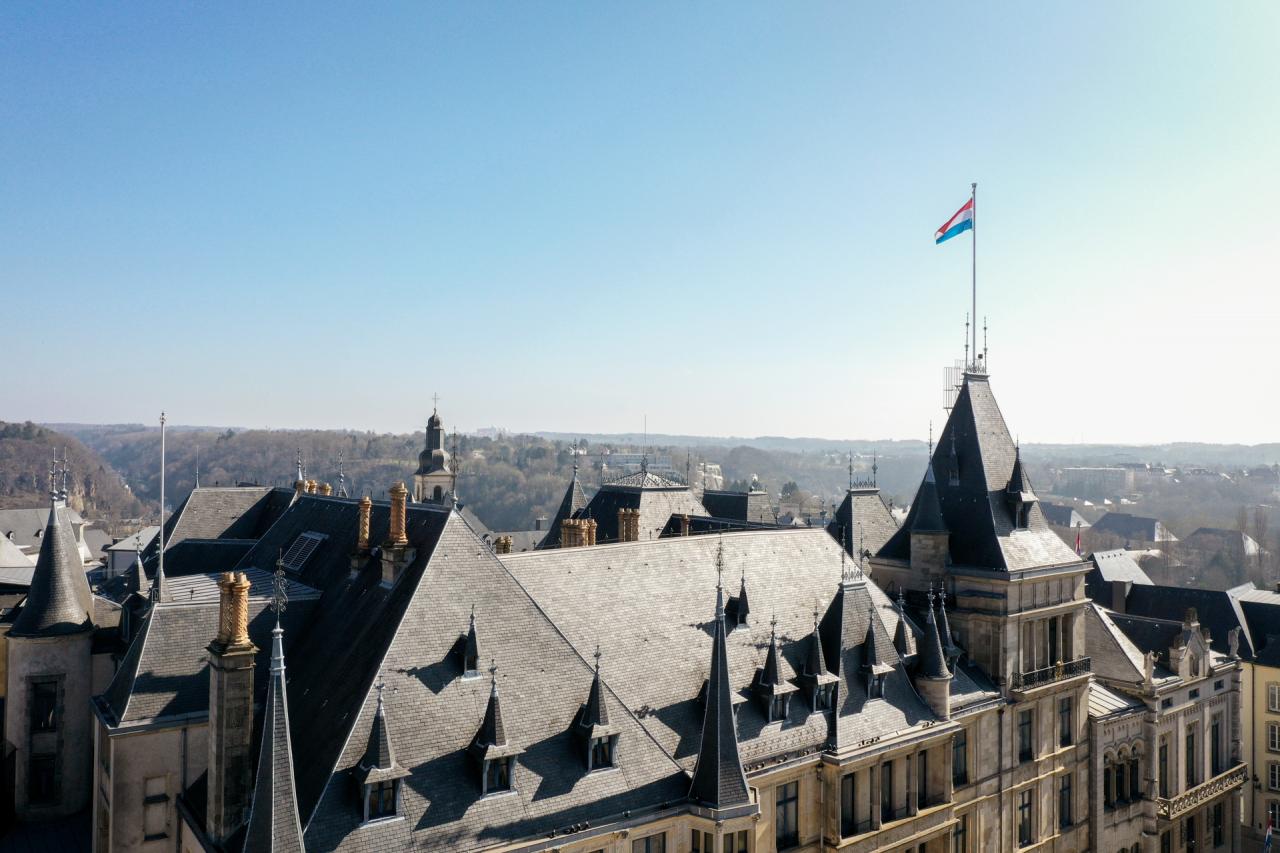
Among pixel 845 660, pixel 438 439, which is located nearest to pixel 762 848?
pixel 845 660

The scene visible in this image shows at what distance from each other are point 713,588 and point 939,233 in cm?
2302

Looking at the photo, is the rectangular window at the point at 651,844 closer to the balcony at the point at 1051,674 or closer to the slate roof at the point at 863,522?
the balcony at the point at 1051,674

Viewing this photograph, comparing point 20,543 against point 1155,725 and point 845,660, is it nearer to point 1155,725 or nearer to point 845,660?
point 845,660

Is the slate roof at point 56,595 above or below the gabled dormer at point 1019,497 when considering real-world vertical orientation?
below

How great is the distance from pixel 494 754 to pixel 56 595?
70.0 feet

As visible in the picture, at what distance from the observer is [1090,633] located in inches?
1857

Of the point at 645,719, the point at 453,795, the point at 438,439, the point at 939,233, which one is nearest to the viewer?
the point at 453,795

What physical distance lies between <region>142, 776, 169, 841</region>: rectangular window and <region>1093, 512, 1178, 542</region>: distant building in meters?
152

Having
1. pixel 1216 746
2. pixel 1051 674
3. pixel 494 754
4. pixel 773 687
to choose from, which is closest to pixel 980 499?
pixel 1051 674

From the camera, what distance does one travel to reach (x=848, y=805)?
2800 cm

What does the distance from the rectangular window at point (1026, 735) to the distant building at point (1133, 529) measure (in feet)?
411

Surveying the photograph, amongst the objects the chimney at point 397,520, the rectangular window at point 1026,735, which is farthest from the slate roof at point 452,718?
the rectangular window at point 1026,735

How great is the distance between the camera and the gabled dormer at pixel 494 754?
20531 millimetres

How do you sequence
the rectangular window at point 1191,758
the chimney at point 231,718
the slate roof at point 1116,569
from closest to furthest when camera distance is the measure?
the chimney at point 231,718 → the rectangular window at point 1191,758 → the slate roof at point 1116,569
